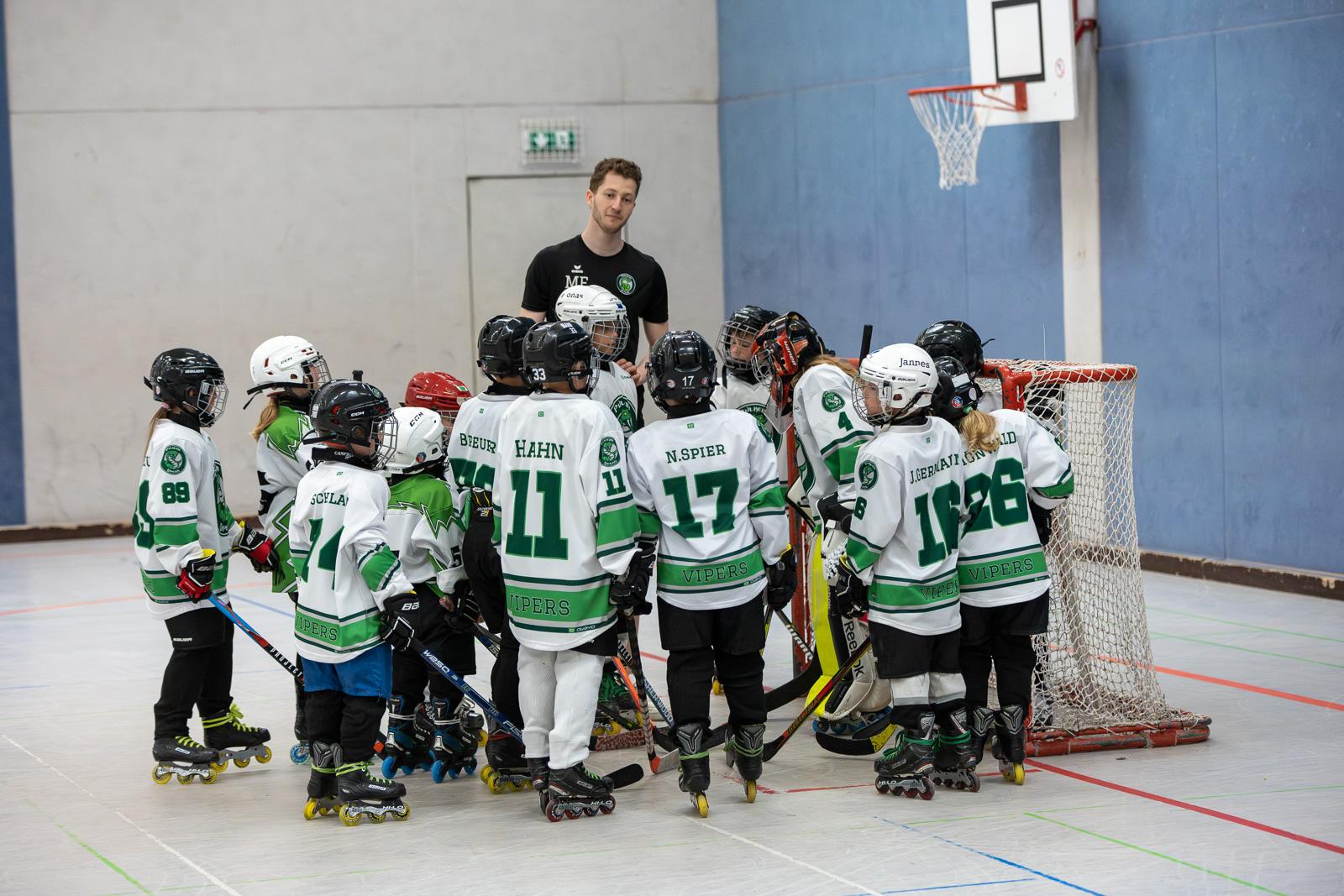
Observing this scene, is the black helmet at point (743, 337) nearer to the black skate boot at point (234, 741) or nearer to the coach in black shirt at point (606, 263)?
the coach in black shirt at point (606, 263)

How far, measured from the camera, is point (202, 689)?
556cm

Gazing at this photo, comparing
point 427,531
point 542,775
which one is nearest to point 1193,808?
point 542,775

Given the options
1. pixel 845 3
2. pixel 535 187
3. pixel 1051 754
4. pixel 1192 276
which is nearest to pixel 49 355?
pixel 535 187

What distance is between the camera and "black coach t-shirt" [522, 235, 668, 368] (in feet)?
20.8

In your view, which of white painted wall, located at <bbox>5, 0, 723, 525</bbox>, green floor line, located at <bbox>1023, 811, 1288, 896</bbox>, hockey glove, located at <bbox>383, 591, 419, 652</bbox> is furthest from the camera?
white painted wall, located at <bbox>5, 0, 723, 525</bbox>

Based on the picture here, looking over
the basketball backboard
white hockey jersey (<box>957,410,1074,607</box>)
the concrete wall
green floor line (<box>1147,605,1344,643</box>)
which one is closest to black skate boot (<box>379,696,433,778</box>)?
white hockey jersey (<box>957,410,1074,607</box>)

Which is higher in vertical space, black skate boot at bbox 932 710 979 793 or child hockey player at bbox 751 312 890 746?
child hockey player at bbox 751 312 890 746

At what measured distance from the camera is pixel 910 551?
193 inches

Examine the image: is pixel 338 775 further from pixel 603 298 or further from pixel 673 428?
pixel 603 298

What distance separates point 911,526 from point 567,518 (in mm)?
1047

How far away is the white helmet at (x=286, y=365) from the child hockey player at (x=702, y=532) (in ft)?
4.45

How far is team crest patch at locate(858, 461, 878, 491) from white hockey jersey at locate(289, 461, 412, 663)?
4.59 feet

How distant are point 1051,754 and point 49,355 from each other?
9.29 m

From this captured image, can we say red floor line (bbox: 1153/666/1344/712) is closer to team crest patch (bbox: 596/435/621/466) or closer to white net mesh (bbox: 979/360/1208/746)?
white net mesh (bbox: 979/360/1208/746)
